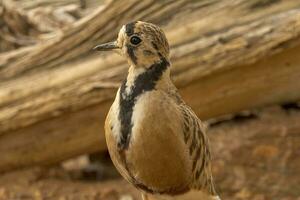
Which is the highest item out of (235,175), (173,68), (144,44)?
(144,44)

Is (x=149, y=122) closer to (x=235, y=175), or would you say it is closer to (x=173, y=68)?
(x=173, y=68)

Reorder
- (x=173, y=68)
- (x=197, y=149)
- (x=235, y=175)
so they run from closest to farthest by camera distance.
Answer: (x=197, y=149), (x=173, y=68), (x=235, y=175)

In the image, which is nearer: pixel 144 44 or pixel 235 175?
pixel 144 44

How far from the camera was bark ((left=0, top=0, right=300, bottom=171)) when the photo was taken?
4215 millimetres

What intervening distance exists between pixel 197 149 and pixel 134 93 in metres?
0.35

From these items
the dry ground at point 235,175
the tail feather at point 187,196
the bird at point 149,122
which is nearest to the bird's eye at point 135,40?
the bird at point 149,122

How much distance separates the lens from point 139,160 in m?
2.86

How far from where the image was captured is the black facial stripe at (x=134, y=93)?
286cm

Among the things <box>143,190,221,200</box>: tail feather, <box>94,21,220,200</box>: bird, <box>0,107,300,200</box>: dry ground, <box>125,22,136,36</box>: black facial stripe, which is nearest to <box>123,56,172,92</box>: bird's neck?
<box>94,21,220,200</box>: bird

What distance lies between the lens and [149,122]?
2.83 m

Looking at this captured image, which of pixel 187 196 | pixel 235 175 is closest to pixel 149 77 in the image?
pixel 187 196

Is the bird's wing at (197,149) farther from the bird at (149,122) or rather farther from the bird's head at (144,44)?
the bird's head at (144,44)

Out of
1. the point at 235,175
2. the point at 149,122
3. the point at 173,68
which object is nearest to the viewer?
the point at 149,122

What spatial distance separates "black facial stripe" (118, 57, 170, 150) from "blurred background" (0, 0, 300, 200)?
4.33ft
